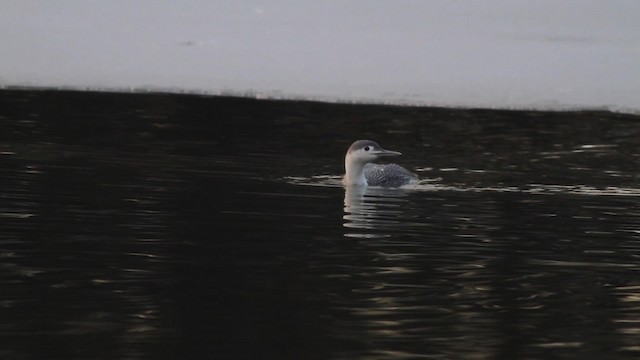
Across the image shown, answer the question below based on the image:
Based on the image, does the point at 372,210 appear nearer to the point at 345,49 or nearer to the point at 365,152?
the point at 365,152

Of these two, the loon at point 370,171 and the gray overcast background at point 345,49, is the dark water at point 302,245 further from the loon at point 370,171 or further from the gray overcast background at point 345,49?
the gray overcast background at point 345,49

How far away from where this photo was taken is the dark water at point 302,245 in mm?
5047

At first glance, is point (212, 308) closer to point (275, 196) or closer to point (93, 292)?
point (93, 292)

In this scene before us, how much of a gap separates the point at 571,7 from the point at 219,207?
12.7 m

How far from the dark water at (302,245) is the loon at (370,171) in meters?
0.17

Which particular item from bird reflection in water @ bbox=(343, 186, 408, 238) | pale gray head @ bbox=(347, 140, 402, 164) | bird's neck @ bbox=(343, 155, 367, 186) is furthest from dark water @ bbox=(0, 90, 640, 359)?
pale gray head @ bbox=(347, 140, 402, 164)

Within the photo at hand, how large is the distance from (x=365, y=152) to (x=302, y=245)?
4240mm

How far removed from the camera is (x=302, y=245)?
Result: 709 centimetres

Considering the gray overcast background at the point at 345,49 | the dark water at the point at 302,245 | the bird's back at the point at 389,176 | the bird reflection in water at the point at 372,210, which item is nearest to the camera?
the dark water at the point at 302,245

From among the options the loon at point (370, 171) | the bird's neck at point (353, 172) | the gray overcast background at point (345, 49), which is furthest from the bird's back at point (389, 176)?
the gray overcast background at point (345, 49)

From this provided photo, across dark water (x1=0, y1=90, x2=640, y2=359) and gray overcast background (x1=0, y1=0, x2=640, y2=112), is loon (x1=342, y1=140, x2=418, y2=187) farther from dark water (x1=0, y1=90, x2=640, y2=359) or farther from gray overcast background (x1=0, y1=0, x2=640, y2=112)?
gray overcast background (x1=0, y1=0, x2=640, y2=112)

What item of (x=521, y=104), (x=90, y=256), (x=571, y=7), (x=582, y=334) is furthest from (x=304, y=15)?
(x=582, y=334)

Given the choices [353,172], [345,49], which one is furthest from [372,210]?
[345,49]

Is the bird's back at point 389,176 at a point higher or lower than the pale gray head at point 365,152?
lower
